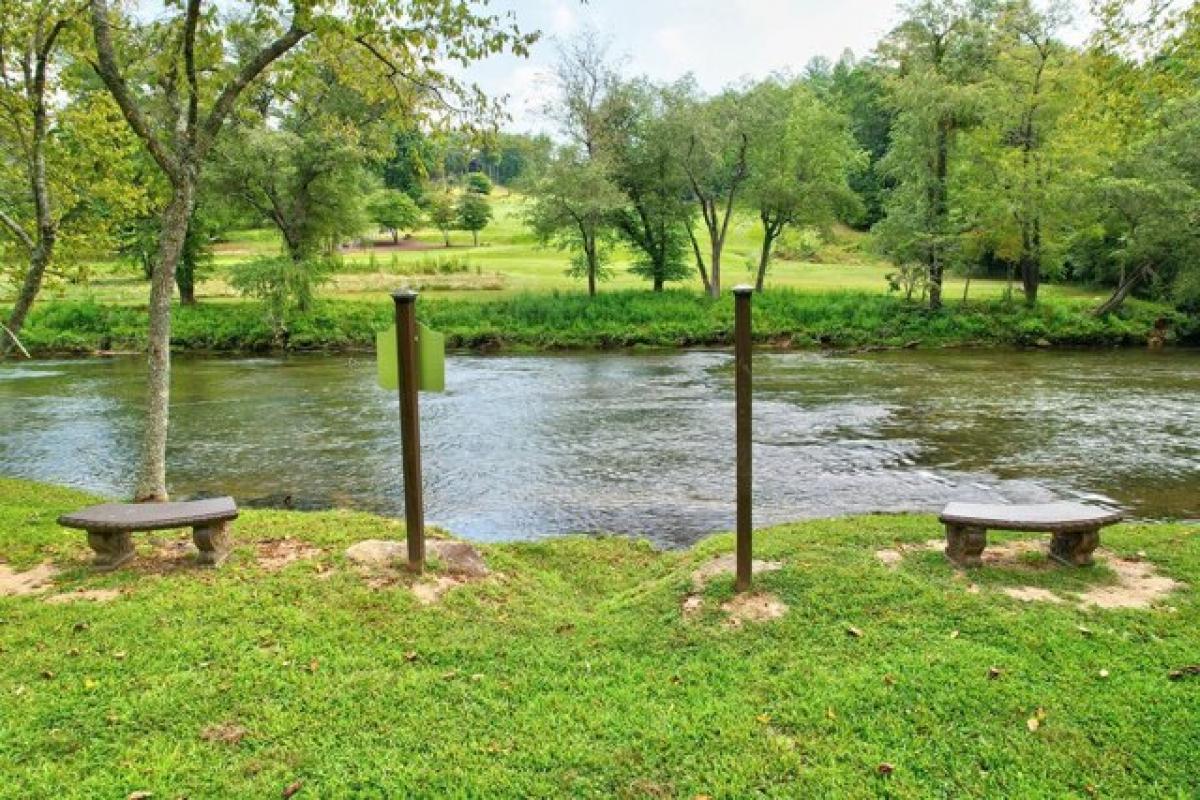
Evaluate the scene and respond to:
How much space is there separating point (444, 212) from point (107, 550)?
55.7 meters

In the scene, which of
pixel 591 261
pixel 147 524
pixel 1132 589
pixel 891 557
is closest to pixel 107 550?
pixel 147 524

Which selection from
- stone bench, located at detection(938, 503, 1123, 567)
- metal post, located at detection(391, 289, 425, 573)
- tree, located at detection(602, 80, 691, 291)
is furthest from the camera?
tree, located at detection(602, 80, 691, 291)

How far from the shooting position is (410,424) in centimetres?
593

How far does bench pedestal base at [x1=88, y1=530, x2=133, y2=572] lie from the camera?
6250 mm

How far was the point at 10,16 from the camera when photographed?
8.55 m

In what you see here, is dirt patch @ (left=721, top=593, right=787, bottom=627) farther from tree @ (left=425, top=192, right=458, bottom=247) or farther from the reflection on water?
tree @ (left=425, top=192, right=458, bottom=247)

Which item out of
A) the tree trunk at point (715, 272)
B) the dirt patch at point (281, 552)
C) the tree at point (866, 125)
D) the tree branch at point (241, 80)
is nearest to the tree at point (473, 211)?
the tree at point (866, 125)

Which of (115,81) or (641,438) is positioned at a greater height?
(115,81)

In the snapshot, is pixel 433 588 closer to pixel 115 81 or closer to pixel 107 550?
pixel 107 550

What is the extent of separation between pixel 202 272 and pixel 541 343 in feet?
50.6

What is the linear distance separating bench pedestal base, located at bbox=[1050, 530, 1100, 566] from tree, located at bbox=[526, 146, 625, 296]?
24.4 meters

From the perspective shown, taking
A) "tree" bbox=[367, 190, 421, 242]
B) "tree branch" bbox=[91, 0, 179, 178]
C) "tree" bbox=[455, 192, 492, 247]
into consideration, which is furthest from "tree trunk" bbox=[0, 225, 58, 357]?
"tree" bbox=[455, 192, 492, 247]

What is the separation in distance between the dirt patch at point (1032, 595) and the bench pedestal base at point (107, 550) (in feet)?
21.1

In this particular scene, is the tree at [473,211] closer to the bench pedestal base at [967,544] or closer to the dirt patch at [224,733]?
the bench pedestal base at [967,544]
